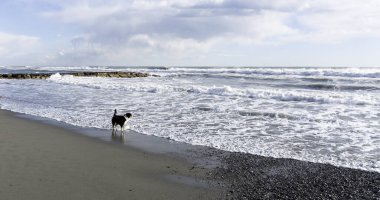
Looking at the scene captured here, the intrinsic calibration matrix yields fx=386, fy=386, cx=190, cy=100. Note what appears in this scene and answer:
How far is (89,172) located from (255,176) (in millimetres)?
2891

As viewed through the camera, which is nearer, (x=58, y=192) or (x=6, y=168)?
(x=58, y=192)

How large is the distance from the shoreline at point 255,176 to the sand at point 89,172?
64 mm

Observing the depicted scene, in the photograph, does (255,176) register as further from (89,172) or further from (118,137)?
(118,137)

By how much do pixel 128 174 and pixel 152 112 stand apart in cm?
815

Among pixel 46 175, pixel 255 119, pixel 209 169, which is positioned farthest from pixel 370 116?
pixel 46 175

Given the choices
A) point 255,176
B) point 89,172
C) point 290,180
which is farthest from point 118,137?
point 290,180

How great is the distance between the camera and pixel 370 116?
551 inches

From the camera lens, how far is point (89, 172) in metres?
6.73

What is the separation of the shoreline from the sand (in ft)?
0.21

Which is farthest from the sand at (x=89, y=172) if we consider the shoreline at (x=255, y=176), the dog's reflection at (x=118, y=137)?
the dog's reflection at (x=118, y=137)

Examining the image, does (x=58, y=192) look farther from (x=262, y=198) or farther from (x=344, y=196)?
(x=344, y=196)

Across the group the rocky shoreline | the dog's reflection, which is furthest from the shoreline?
the dog's reflection

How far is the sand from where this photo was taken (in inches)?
224

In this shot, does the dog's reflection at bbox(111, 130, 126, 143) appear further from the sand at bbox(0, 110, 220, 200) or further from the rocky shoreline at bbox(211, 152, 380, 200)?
the rocky shoreline at bbox(211, 152, 380, 200)
